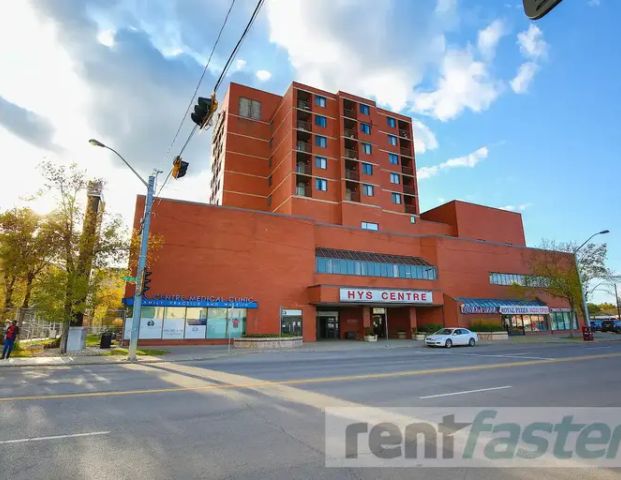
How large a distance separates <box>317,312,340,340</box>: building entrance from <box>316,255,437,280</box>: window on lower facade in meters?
6.34

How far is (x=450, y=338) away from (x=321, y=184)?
25.1 m

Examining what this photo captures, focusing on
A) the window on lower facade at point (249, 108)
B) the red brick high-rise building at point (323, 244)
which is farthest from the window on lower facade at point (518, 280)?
the window on lower facade at point (249, 108)

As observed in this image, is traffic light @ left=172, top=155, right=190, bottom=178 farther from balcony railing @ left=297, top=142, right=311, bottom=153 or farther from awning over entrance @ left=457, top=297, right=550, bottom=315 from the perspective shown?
awning over entrance @ left=457, top=297, right=550, bottom=315

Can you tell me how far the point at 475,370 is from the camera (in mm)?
13562

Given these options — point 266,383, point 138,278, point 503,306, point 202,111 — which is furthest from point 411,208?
point 202,111

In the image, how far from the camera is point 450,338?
93.4 ft

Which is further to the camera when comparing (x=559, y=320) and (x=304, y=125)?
(x=559, y=320)

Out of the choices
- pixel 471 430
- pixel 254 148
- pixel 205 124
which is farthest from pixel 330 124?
pixel 471 430

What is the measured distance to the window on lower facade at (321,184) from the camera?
46.2 meters

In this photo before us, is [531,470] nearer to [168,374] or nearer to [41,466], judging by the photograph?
[41,466]

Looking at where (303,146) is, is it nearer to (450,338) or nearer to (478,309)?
(478,309)

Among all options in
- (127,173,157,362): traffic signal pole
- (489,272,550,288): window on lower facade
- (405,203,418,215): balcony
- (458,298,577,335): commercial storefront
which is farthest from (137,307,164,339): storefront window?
(489,272,550,288): window on lower facade

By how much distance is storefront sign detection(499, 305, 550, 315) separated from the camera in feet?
139

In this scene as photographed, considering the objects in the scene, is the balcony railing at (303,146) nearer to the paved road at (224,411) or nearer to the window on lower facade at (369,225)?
the window on lower facade at (369,225)
